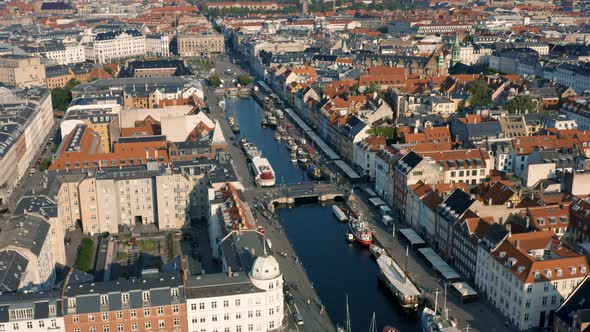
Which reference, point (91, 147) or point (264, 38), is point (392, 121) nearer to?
point (91, 147)

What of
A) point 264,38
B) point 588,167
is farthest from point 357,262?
point 264,38

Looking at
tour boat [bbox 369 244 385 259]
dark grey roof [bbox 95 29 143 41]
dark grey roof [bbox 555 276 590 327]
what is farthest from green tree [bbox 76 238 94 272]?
dark grey roof [bbox 95 29 143 41]

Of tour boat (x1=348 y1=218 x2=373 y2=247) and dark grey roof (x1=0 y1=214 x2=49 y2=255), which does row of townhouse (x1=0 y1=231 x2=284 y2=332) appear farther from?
tour boat (x1=348 y1=218 x2=373 y2=247)

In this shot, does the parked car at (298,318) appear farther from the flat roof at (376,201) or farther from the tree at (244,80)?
the tree at (244,80)

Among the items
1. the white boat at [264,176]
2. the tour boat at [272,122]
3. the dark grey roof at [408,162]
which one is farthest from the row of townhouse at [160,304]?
the tour boat at [272,122]

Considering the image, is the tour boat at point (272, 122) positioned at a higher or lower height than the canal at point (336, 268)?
higher

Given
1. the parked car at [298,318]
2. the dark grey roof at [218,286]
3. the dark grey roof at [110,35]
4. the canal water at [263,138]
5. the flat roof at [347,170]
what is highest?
the dark grey roof at [110,35]
